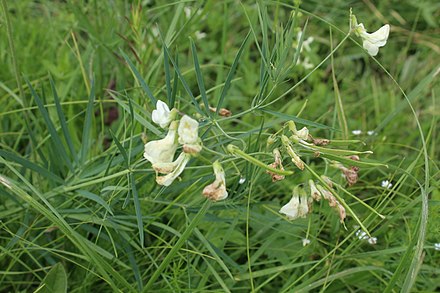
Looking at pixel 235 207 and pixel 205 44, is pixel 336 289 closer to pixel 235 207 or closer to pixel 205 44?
pixel 235 207

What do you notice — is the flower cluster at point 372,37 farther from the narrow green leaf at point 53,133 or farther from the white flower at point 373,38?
the narrow green leaf at point 53,133

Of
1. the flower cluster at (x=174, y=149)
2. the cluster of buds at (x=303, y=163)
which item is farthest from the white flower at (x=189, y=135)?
the cluster of buds at (x=303, y=163)

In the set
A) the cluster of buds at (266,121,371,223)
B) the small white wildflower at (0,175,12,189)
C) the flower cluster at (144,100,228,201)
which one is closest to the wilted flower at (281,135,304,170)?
the cluster of buds at (266,121,371,223)

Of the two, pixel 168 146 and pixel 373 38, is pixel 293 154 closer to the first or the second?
pixel 168 146

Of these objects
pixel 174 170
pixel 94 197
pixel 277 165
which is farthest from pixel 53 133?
pixel 277 165

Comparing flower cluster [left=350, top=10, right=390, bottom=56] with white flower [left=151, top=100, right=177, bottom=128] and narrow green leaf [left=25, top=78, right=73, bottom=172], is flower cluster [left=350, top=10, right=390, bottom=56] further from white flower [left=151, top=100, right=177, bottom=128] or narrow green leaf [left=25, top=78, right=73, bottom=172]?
narrow green leaf [left=25, top=78, right=73, bottom=172]

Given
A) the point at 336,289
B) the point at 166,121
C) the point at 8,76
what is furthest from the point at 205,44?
the point at 166,121
